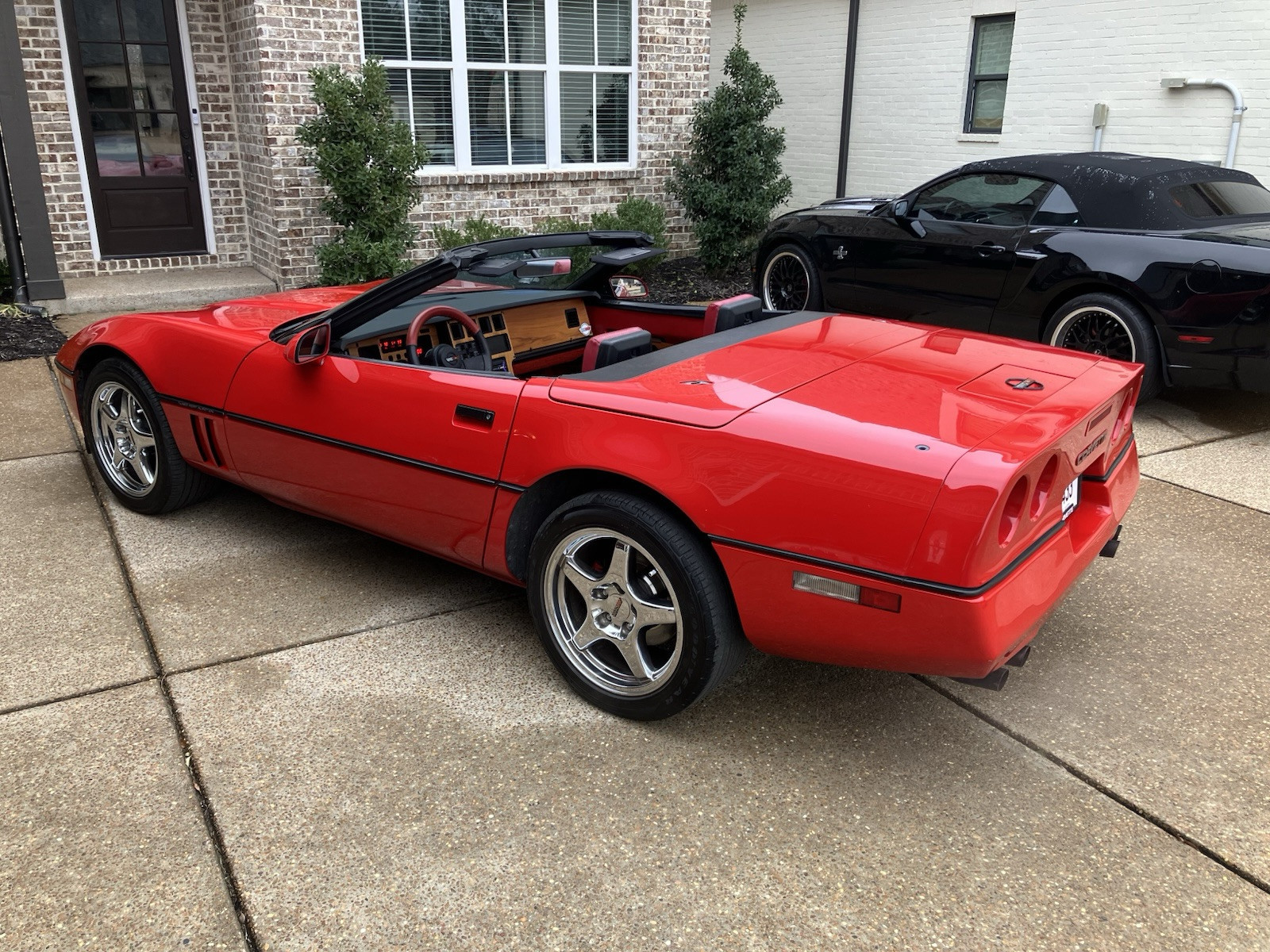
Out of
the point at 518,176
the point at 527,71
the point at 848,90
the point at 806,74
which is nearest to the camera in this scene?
the point at 527,71

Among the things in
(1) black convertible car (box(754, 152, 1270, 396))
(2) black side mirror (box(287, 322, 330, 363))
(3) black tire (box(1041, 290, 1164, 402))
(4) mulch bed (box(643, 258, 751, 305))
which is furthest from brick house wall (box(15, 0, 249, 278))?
(3) black tire (box(1041, 290, 1164, 402))

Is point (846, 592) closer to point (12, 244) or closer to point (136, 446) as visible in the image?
point (136, 446)

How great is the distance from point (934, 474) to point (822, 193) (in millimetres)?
13675

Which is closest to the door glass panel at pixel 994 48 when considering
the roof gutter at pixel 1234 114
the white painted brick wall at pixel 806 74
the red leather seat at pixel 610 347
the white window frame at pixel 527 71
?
the white painted brick wall at pixel 806 74

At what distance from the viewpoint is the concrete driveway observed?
2320 mm

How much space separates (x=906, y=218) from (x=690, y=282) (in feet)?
12.0

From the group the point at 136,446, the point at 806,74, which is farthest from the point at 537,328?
the point at 806,74

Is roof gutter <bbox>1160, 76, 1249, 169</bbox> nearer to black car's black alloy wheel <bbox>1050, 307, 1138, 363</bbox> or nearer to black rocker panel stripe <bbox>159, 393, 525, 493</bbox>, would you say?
black car's black alloy wheel <bbox>1050, 307, 1138, 363</bbox>

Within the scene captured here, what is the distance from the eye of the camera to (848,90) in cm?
1451

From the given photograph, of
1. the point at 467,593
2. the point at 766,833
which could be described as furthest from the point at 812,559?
the point at 467,593

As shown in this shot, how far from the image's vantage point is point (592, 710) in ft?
10.3

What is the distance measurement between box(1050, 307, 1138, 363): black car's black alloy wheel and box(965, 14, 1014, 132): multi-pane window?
755cm

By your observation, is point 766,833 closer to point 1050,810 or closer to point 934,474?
point 1050,810

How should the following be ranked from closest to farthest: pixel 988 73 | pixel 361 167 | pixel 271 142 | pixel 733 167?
pixel 361 167, pixel 271 142, pixel 733 167, pixel 988 73
